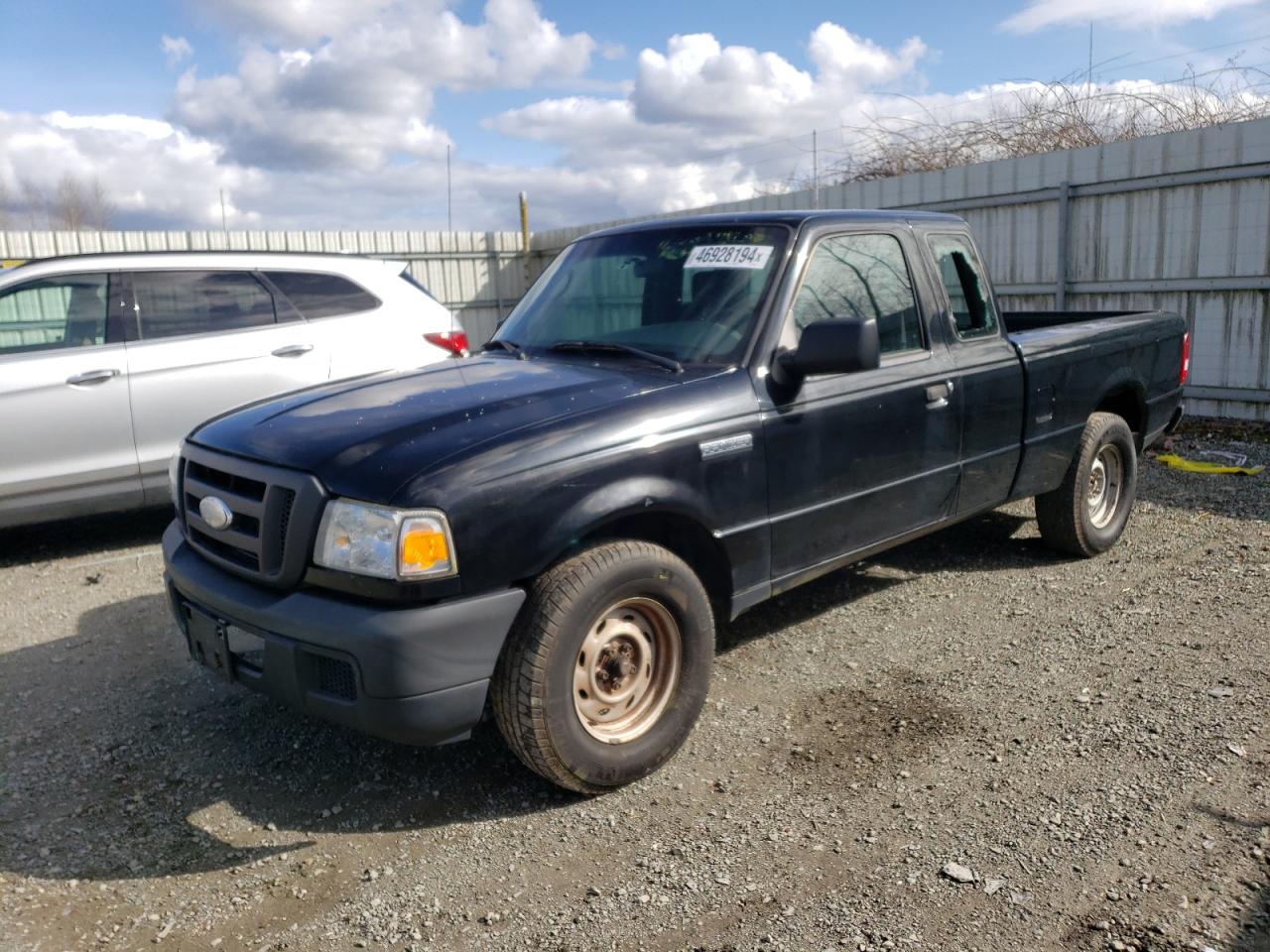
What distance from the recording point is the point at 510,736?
3.17 metres

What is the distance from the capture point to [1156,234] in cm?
949

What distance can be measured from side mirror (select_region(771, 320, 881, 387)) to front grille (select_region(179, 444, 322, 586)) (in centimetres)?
178

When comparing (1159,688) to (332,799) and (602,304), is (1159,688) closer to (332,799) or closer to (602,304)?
(602,304)

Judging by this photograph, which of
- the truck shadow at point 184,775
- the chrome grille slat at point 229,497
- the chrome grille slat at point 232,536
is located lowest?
the truck shadow at point 184,775

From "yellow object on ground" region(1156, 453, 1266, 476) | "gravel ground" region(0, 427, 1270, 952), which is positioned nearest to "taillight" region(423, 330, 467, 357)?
"gravel ground" region(0, 427, 1270, 952)

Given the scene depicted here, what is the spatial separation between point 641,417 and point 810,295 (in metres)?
1.12

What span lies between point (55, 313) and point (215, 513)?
3.82 meters

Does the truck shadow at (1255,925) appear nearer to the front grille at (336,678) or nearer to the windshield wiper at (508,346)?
the front grille at (336,678)

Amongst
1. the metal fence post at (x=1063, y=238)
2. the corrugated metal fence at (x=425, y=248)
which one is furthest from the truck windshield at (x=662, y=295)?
the corrugated metal fence at (x=425, y=248)

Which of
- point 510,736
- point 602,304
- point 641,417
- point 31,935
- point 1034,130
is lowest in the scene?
point 31,935

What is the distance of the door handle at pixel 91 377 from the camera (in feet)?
20.1

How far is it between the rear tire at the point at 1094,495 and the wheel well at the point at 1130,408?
87 mm

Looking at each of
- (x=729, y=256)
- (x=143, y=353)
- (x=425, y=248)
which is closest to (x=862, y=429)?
(x=729, y=256)

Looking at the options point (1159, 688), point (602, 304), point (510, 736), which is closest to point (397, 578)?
point (510, 736)
